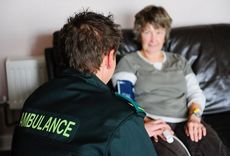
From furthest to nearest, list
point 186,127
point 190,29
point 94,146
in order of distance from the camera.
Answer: point 190,29 → point 186,127 → point 94,146

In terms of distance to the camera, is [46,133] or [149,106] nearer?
[46,133]

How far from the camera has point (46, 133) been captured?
1.00 meters

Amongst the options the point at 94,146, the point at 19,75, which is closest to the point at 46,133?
the point at 94,146

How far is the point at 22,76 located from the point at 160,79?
99cm

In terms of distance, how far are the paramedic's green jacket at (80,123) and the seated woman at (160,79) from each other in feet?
2.70

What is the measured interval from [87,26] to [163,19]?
940 mm

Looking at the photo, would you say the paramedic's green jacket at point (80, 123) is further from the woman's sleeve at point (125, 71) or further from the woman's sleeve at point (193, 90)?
the woman's sleeve at point (193, 90)

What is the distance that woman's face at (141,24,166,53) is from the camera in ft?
6.44

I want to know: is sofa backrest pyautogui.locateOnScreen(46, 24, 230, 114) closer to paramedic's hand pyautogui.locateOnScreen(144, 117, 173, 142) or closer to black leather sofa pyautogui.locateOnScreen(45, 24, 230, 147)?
black leather sofa pyautogui.locateOnScreen(45, 24, 230, 147)

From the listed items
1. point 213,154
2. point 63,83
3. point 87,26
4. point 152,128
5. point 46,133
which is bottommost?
point 213,154

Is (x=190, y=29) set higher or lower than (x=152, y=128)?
higher

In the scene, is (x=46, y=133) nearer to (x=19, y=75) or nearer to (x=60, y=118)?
(x=60, y=118)

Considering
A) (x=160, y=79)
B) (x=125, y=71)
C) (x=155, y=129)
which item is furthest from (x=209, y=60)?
(x=155, y=129)

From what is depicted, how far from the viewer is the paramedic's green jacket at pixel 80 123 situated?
0.94 meters
